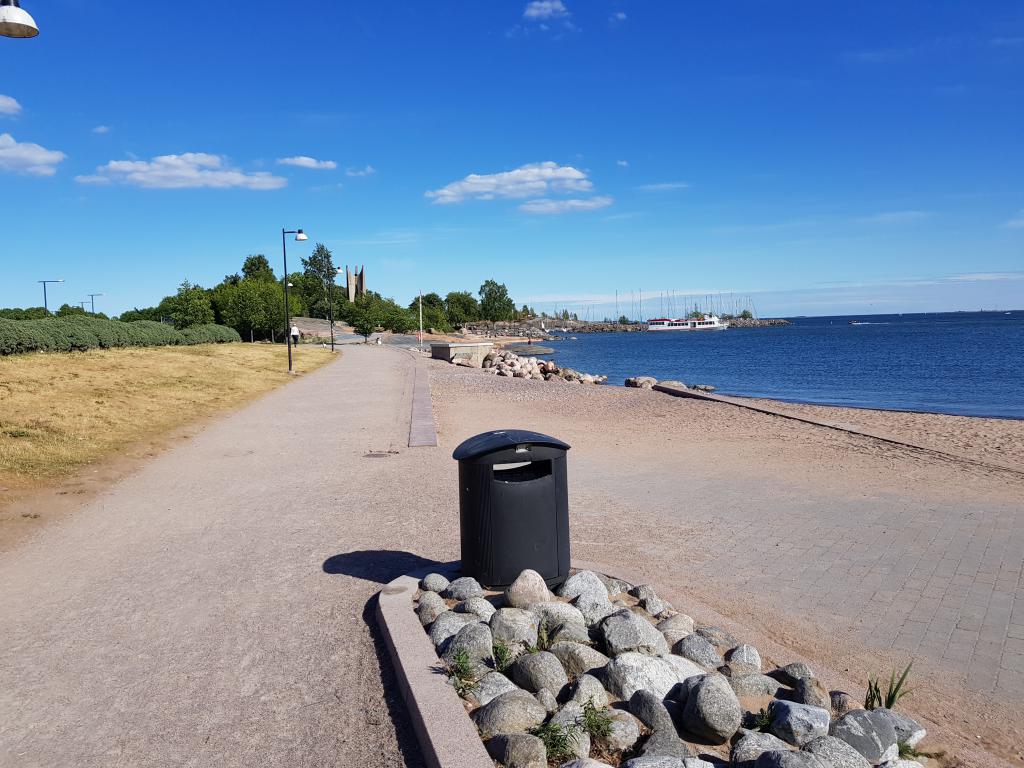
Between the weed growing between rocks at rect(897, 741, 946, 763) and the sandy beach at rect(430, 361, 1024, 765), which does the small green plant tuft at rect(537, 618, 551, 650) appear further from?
the weed growing between rocks at rect(897, 741, 946, 763)

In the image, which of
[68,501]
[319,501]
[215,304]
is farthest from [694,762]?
[215,304]

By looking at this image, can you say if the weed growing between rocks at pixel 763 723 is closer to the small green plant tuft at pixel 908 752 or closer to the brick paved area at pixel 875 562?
the small green plant tuft at pixel 908 752

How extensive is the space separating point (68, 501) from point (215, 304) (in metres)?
73.1

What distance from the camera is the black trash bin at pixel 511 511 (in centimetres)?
475

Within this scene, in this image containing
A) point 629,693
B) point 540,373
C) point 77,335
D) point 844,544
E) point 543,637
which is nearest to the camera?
point 629,693

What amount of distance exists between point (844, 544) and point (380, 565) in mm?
4121

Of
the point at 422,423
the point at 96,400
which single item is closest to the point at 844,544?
the point at 422,423

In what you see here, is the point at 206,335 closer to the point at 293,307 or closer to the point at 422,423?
the point at 293,307

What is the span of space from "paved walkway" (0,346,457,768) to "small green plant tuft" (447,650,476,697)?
353 mm

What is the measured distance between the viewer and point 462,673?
12.2 ft

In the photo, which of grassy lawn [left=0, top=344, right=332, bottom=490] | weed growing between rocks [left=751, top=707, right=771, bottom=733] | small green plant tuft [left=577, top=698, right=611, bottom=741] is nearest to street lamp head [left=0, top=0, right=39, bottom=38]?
grassy lawn [left=0, top=344, right=332, bottom=490]

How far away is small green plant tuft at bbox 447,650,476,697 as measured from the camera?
143 inches

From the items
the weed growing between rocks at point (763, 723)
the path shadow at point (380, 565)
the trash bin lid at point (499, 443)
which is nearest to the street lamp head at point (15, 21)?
the path shadow at point (380, 565)

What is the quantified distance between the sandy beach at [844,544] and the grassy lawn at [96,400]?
563cm
